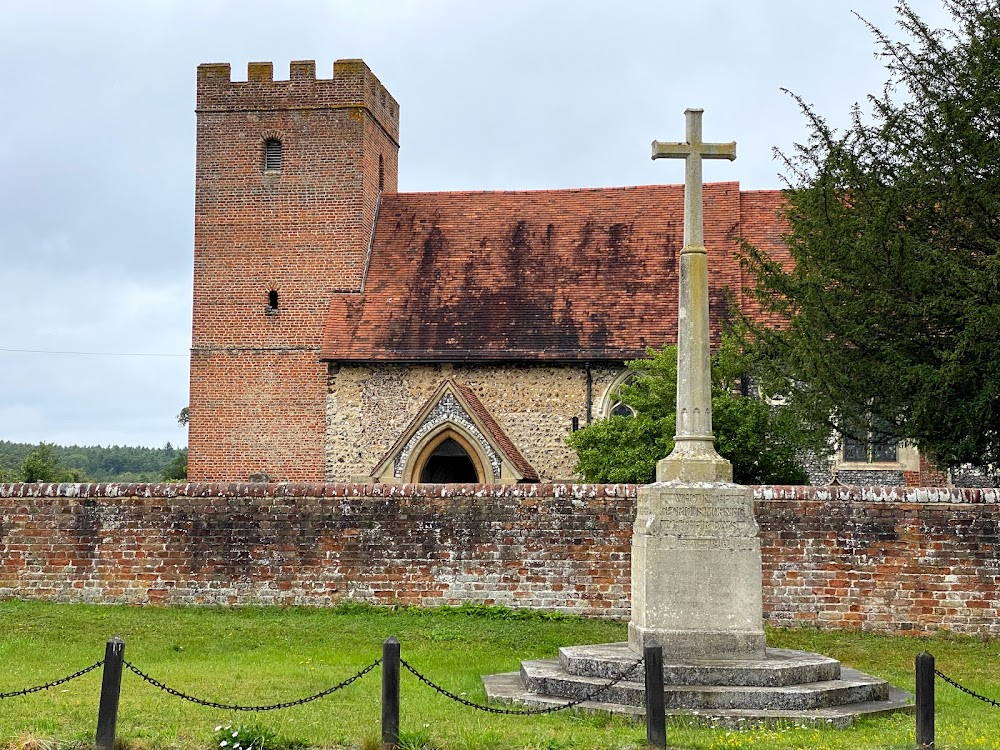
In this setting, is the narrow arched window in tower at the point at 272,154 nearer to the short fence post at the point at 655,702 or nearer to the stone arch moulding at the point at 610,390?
the stone arch moulding at the point at 610,390

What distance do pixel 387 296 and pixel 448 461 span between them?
4.10 m

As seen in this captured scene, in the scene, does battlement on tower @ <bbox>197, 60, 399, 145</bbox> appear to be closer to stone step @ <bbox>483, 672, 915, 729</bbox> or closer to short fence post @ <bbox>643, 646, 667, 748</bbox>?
stone step @ <bbox>483, 672, 915, 729</bbox>

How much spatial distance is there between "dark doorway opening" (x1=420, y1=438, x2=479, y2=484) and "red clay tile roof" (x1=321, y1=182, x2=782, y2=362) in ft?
7.05

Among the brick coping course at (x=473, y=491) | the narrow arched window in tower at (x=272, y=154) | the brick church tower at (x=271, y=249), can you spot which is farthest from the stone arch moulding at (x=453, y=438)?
the brick coping course at (x=473, y=491)

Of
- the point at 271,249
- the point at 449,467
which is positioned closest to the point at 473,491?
the point at 449,467

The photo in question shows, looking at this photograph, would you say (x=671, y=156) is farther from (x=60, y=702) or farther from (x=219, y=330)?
(x=219, y=330)

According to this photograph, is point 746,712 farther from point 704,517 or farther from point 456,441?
point 456,441

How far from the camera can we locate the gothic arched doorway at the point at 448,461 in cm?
2564

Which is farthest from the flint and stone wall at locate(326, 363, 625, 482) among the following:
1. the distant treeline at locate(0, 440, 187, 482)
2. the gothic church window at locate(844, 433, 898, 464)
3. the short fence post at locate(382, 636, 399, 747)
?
the distant treeline at locate(0, 440, 187, 482)

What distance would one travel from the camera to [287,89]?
2872 cm

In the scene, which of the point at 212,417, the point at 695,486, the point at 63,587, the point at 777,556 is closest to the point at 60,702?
the point at 695,486

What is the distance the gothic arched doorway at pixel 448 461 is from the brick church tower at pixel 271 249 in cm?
268

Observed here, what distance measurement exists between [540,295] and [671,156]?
603 inches

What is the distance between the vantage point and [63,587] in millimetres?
17203
